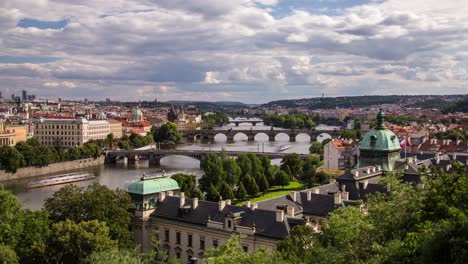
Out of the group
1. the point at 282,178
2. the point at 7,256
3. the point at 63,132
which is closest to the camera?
the point at 7,256

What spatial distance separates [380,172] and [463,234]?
29652mm

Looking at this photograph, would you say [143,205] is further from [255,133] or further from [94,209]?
[255,133]

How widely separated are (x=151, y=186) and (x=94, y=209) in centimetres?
422

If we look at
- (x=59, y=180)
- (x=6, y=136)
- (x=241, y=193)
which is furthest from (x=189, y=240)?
(x=6, y=136)

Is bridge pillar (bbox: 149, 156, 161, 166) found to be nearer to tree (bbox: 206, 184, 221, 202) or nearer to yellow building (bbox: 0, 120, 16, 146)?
yellow building (bbox: 0, 120, 16, 146)

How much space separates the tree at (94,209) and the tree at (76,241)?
9.67 feet

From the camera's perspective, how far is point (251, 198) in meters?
51.4

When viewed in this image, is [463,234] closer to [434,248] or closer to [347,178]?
[434,248]

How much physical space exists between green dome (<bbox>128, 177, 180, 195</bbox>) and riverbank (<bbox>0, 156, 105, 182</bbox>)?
147 feet

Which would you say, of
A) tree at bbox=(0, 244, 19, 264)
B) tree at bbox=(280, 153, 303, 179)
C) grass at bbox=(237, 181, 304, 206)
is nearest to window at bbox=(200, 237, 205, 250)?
tree at bbox=(0, 244, 19, 264)

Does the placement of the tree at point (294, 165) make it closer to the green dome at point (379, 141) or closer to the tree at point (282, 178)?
the tree at point (282, 178)

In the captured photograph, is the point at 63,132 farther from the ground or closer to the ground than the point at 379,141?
closer to the ground

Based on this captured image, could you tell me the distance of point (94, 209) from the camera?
1137 inches

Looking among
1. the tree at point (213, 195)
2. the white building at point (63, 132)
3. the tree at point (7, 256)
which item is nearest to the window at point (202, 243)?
the tree at point (7, 256)
